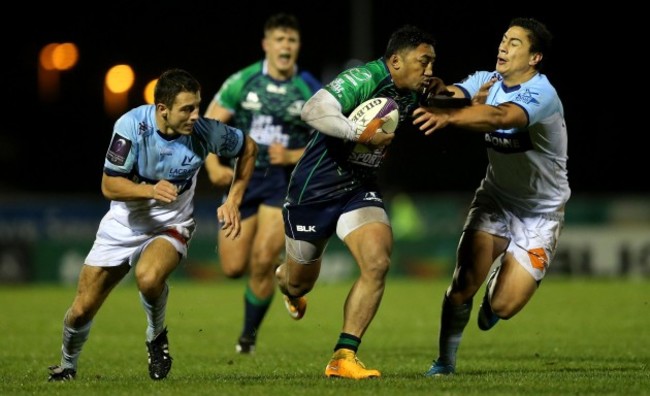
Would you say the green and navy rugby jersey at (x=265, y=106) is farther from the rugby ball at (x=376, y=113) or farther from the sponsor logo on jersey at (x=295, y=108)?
the rugby ball at (x=376, y=113)

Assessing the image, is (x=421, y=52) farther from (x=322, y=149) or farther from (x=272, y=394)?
(x=272, y=394)

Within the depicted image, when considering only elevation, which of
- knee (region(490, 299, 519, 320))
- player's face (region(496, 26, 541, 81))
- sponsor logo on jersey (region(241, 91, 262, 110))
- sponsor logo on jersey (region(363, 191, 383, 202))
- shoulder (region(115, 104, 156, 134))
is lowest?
knee (region(490, 299, 519, 320))

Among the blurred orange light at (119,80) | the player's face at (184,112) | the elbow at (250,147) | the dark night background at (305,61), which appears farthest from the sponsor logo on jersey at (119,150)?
the dark night background at (305,61)

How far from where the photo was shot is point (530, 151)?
841 cm

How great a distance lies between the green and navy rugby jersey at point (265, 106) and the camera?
11.2 meters

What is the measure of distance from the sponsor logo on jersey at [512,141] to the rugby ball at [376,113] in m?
0.77

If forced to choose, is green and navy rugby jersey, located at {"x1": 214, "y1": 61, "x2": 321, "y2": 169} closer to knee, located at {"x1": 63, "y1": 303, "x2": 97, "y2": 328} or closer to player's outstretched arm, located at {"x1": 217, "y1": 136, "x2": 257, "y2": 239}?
player's outstretched arm, located at {"x1": 217, "y1": 136, "x2": 257, "y2": 239}

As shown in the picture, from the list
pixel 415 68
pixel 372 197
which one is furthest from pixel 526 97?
pixel 372 197

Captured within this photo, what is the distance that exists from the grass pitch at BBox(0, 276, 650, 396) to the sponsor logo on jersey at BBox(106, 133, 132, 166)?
4.79 ft

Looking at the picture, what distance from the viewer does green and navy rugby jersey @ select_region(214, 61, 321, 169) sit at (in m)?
11.2

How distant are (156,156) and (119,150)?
0.93ft

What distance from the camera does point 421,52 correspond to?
26.7 feet

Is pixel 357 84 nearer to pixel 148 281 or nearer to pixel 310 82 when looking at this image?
pixel 148 281

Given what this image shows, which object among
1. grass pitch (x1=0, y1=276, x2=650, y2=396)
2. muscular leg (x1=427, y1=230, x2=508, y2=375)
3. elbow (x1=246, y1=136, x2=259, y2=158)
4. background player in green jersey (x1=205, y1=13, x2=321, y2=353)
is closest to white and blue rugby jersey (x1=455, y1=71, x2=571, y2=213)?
muscular leg (x1=427, y1=230, x2=508, y2=375)
